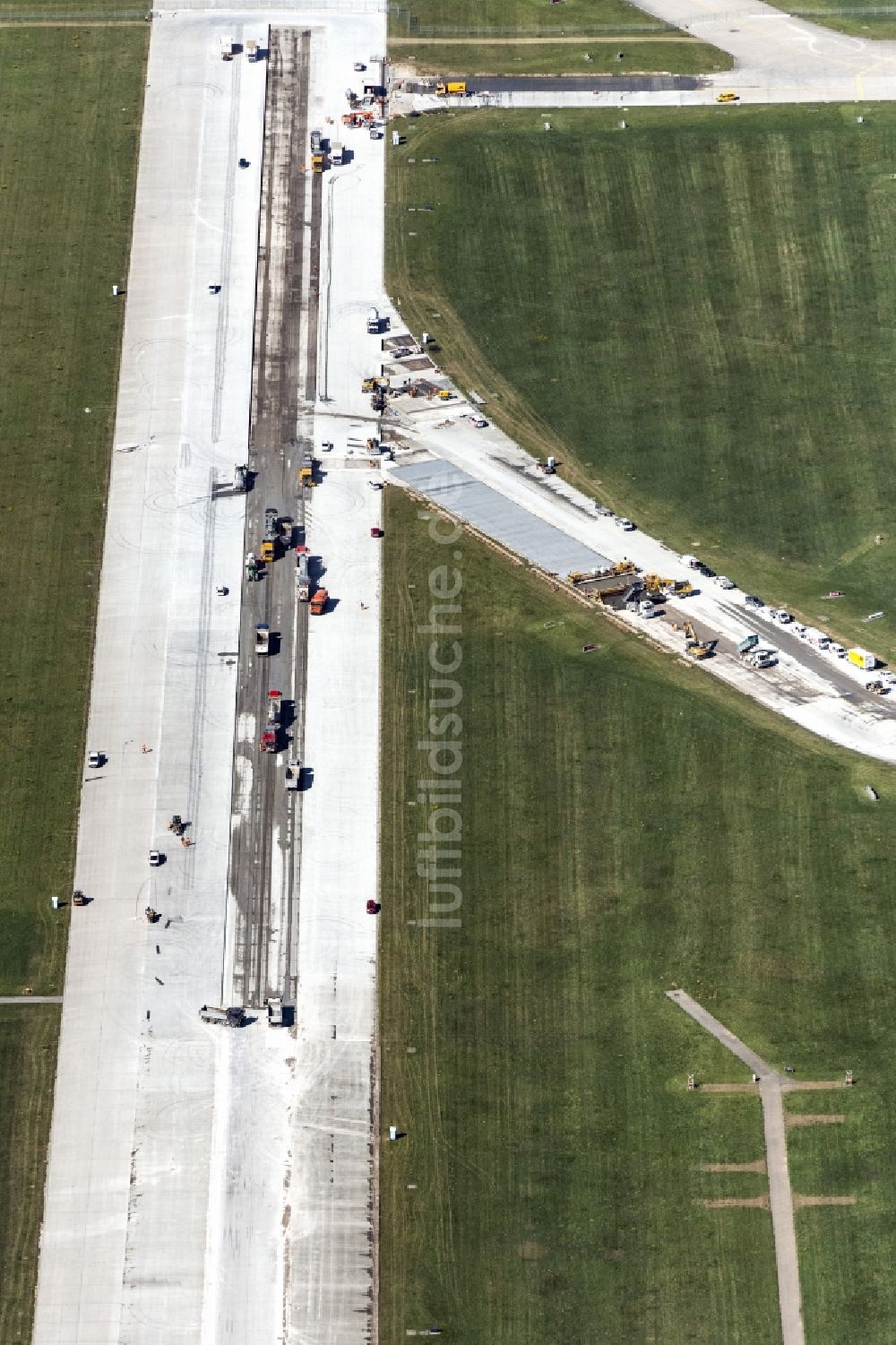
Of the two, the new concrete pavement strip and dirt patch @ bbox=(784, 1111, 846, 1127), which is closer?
the new concrete pavement strip

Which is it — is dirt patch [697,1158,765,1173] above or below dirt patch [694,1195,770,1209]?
above

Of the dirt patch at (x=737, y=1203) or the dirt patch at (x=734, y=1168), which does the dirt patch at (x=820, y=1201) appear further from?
the dirt patch at (x=734, y=1168)

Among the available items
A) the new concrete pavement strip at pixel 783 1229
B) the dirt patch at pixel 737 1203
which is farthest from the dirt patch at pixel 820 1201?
the dirt patch at pixel 737 1203

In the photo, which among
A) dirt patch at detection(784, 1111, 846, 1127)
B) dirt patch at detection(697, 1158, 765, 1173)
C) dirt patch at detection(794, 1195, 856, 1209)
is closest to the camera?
dirt patch at detection(794, 1195, 856, 1209)

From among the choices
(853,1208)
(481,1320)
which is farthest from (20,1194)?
(853,1208)

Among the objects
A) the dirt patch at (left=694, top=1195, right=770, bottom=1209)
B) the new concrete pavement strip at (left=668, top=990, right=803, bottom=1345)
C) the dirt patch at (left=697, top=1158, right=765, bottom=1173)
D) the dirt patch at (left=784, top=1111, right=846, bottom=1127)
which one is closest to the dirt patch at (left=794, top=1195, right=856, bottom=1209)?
the new concrete pavement strip at (left=668, top=990, right=803, bottom=1345)

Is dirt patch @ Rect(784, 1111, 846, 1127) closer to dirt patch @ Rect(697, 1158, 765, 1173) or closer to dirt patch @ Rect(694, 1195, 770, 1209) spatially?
dirt patch @ Rect(697, 1158, 765, 1173)

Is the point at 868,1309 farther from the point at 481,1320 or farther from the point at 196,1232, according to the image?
the point at 196,1232

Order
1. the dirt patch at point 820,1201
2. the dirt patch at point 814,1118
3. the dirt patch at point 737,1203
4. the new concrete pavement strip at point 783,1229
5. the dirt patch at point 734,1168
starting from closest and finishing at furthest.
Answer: the new concrete pavement strip at point 783,1229 < the dirt patch at point 820,1201 < the dirt patch at point 737,1203 < the dirt patch at point 734,1168 < the dirt patch at point 814,1118

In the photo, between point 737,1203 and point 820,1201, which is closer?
point 820,1201

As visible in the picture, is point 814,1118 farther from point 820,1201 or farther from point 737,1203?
point 737,1203

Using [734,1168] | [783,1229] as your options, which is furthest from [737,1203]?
[783,1229]
